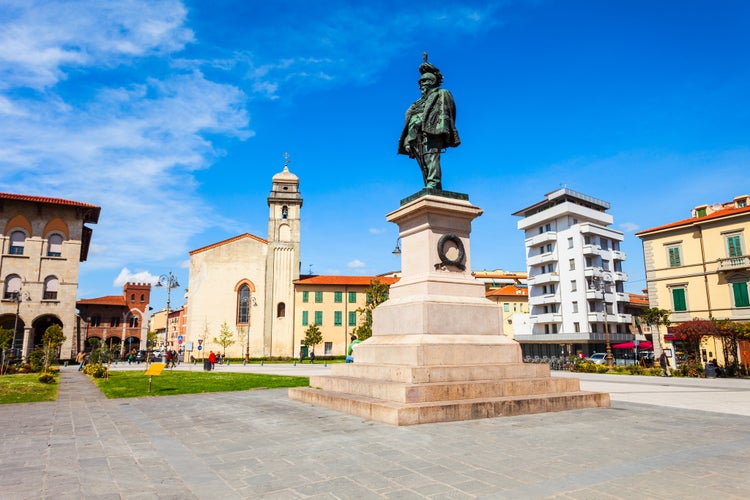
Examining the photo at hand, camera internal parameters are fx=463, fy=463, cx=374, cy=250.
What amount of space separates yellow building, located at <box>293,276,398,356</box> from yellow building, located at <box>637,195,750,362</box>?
2837 centimetres

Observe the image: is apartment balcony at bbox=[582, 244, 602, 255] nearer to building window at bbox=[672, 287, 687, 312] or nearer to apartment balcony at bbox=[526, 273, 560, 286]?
apartment balcony at bbox=[526, 273, 560, 286]

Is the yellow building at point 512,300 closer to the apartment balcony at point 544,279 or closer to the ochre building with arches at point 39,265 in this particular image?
the apartment balcony at point 544,279

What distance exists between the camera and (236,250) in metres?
56.3

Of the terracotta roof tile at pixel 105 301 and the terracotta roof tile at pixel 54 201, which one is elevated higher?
the terracotta roof tile at pixel 54 201

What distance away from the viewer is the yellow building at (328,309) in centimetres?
5591

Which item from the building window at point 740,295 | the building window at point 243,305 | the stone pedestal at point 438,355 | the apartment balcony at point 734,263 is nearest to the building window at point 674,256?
the apartment balcony at point 734,263

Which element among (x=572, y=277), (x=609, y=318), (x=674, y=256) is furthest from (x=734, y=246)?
(x=572, y=277)

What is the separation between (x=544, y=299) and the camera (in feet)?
176

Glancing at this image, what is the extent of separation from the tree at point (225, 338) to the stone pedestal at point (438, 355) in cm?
4330

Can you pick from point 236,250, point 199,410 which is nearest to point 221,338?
point 236,250

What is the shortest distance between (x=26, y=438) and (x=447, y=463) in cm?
632

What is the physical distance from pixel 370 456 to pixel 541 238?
52785 millimetres

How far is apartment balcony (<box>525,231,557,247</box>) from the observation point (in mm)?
53438

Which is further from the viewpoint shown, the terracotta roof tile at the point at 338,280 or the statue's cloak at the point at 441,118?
the terracotta roof tile at the point at 338,280
